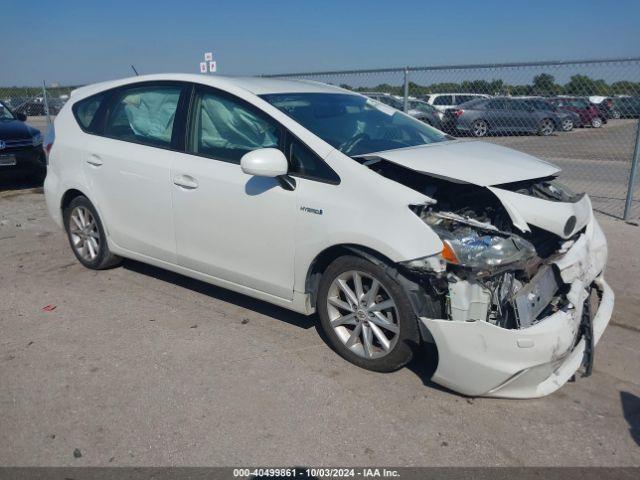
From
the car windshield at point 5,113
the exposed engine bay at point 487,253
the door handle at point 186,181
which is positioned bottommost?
the exposed engine bay at point 487,253

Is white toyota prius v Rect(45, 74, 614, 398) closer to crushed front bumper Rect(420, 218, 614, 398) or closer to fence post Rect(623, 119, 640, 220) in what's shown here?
crushed front bumper Rect(420, 218, 614, 398)

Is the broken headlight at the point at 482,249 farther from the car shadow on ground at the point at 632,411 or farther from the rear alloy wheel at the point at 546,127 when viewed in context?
the rear alloy wheel at the point at 546,127

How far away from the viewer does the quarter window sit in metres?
3.86

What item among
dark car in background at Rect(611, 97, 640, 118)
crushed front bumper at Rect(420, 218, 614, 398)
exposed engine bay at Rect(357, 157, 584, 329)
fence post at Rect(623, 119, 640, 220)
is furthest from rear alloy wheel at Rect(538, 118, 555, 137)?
crushed front bumper at Rect(420, 218, 614, 398)

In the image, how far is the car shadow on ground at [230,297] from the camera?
14.0 ft

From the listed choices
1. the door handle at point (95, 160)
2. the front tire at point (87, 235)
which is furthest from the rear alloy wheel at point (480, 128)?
the door handle at point (95, 160)

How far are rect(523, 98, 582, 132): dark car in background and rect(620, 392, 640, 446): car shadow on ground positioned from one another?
7.99m

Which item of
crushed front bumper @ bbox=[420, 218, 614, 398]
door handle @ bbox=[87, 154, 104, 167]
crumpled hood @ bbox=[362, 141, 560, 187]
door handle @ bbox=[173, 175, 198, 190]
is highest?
crumpled hood @ bbox=[362, 141, 560, 187]

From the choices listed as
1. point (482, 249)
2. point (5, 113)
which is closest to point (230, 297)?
point (482, 249)

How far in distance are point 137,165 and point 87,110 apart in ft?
3.60

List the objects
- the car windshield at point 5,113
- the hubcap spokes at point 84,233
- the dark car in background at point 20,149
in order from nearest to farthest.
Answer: the hubcap spokes at point 84,233 → the dark car in background at point 20,149 → the car windshield at point 5,113

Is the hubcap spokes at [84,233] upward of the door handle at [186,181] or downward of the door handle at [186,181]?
downward

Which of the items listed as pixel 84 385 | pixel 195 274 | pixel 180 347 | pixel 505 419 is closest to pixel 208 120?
pixel 195 274

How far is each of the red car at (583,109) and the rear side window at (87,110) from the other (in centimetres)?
755
